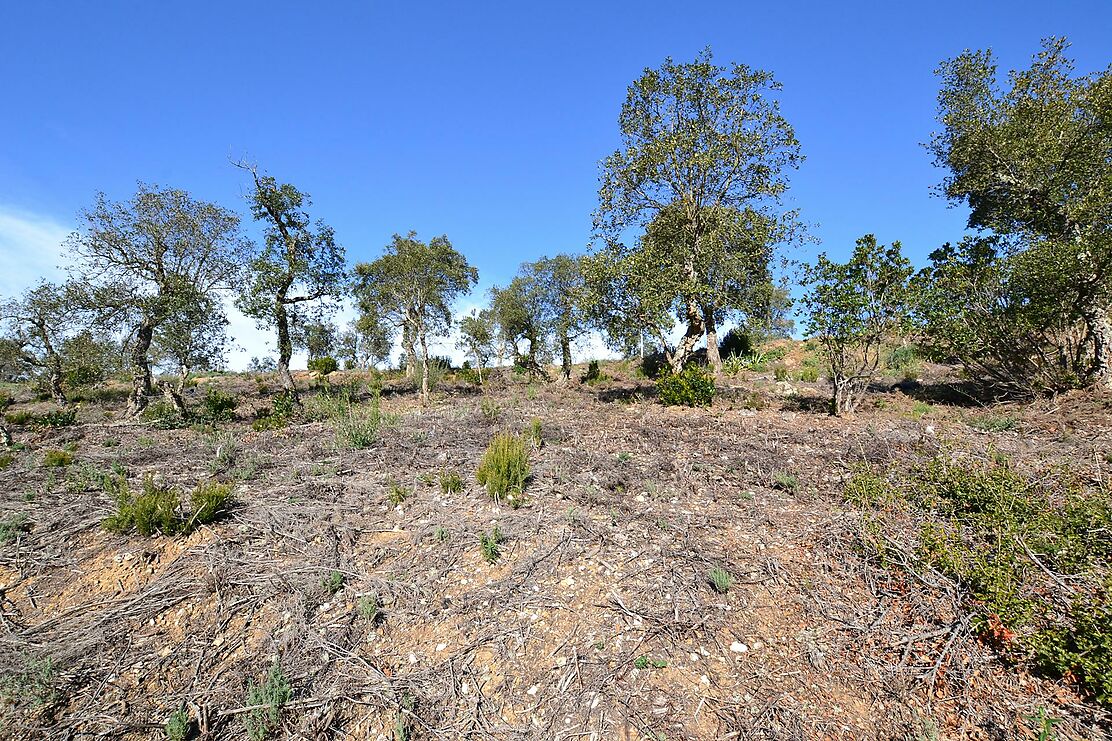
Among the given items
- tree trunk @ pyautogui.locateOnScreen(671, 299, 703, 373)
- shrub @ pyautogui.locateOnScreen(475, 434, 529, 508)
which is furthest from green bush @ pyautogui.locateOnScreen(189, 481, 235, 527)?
tree trunk @ pyautogui.locateOnScreen(671, 299, 703, 373)

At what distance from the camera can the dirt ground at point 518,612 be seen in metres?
3.08

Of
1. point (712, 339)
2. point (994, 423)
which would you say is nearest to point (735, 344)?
point (712, 339)

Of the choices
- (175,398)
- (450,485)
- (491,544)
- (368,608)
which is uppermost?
(175,398)

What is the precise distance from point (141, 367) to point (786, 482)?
19.4 metres

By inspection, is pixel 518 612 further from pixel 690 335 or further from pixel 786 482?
pixel 690 335

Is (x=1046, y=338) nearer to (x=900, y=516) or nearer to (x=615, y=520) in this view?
(x=900, y=516)

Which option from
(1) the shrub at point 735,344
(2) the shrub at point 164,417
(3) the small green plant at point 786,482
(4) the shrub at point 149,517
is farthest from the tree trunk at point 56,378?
(1) the shrub at point 735,344

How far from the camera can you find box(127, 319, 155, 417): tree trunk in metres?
15.1

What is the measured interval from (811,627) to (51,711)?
18.7 ft

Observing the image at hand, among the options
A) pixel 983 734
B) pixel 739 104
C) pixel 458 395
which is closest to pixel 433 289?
pixel 458 395

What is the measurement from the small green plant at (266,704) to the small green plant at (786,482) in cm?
604

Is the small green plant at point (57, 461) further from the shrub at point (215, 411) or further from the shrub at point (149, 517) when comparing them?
the shrub at point (215, 411)

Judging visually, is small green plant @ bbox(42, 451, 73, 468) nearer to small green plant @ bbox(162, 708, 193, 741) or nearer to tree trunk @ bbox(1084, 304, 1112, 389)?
small green plant @ bbox(162, 708, 193, 741)

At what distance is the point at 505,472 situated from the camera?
20.7ft
